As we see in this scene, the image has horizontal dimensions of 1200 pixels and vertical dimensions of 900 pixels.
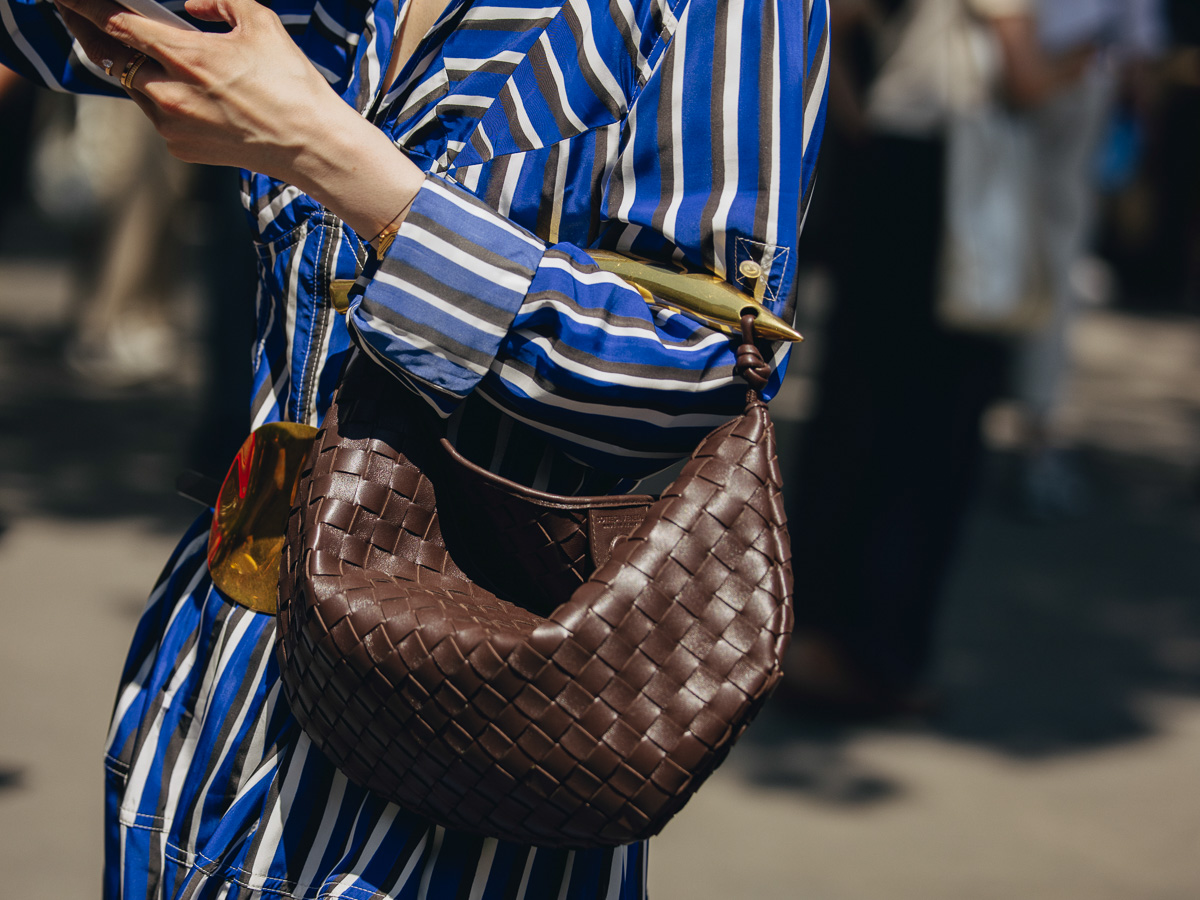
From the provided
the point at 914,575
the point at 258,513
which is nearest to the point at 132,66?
the point at 258,513

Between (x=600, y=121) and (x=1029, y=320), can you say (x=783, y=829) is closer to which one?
(x=1029, y=320)

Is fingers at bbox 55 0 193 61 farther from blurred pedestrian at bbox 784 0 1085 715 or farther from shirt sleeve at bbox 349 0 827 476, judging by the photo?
blurred pedestrian at bbox 784 0 1085 715

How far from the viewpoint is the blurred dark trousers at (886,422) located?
3.29 metres

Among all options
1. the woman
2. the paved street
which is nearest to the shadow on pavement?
the paved street

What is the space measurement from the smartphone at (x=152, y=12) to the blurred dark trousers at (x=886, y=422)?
2527mm

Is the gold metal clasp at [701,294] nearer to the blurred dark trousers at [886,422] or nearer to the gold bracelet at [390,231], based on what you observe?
the gold bracelet at [390,231]

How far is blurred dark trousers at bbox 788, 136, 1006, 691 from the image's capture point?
3.29m

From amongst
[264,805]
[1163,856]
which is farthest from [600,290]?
[1163,856]

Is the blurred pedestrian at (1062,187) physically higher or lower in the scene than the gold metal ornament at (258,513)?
higher

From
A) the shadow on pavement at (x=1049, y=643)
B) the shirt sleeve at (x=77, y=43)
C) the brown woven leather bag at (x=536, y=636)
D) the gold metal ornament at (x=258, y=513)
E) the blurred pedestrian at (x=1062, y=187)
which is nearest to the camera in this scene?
the brown woven leather bag at (x=536, y=636)

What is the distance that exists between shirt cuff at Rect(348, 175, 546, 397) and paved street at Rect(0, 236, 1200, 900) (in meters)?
1.00

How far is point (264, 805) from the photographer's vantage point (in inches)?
45.2

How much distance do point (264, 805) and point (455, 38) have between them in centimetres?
72

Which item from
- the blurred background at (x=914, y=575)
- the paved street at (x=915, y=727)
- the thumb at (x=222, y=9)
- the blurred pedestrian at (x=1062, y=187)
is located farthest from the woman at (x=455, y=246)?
the blurred pedestrian at (x=1062, y=187)
